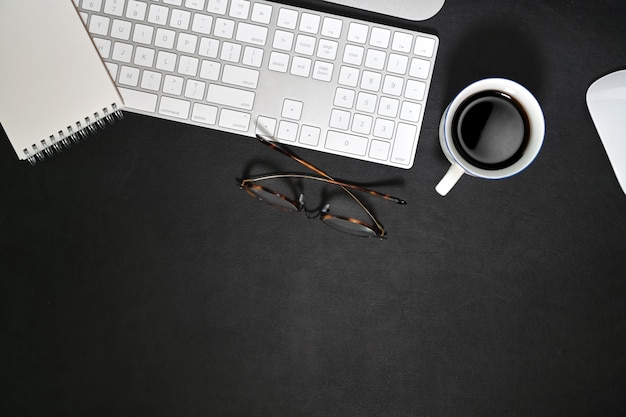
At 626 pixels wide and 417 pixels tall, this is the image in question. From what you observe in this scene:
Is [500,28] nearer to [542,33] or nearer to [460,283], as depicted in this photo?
[542,33]

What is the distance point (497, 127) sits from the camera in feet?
2.35

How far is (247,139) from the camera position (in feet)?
2.62

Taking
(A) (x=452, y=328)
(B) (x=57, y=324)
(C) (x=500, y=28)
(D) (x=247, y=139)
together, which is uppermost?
(C) (x=500, y=28)

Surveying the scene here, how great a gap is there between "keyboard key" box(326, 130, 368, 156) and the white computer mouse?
0.33 metres

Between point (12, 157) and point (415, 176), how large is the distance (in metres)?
0.59

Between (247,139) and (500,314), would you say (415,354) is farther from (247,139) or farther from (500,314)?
(247,139)

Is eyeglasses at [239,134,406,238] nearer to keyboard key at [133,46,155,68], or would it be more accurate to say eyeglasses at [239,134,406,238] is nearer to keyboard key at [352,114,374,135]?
keyboard key at [352,114,374,135]

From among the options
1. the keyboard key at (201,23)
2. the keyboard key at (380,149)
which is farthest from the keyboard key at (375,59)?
the keyboard key at (201,23)

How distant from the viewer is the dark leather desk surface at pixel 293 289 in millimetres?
798

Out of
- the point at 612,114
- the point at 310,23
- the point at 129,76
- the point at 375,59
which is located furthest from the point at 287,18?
the point at 612,114

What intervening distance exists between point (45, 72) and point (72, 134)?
0.30 ft

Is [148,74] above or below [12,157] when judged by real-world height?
above

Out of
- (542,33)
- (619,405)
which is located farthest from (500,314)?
(542,33)

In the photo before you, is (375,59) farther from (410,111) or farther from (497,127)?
(497,127)
